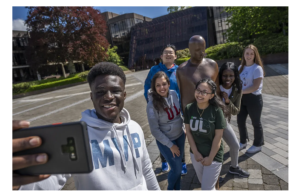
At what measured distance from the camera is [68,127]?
0.81 metres

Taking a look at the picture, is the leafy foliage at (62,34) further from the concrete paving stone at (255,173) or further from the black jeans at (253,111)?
the concrete paving stone at (255,173)

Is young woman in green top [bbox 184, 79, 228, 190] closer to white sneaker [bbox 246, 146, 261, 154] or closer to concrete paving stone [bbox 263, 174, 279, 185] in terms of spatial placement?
concrete paving stone [bbox 263, 174, 279, 185]

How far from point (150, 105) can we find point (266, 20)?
17557 millimetres

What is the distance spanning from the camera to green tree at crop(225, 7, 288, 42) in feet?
46.6

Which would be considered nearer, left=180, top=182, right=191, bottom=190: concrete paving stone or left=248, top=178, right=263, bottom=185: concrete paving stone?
left=248, top=178, right=263, bottom=185: concrete paving stone

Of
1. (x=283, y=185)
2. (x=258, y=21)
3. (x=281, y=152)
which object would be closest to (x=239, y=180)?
(x=283, y=185)

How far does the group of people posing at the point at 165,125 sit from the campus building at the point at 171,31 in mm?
7690

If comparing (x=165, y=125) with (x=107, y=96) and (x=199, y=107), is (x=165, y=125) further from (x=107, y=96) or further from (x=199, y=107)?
(x=107, y=96)

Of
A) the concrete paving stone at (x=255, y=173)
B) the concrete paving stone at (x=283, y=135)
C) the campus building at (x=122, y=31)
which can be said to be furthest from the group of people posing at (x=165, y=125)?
the campus building at (x=122, y=31)

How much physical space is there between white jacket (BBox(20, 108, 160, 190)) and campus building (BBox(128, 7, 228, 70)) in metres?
9.07

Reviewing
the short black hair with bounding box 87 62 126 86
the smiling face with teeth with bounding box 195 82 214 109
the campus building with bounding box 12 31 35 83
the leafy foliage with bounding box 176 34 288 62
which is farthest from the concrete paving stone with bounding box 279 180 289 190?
the campus building with bounding box 12 31 35 83

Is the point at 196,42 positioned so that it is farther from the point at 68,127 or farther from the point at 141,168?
the point at 68,127

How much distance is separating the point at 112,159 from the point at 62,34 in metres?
24.4

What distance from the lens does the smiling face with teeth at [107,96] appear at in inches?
46.8
